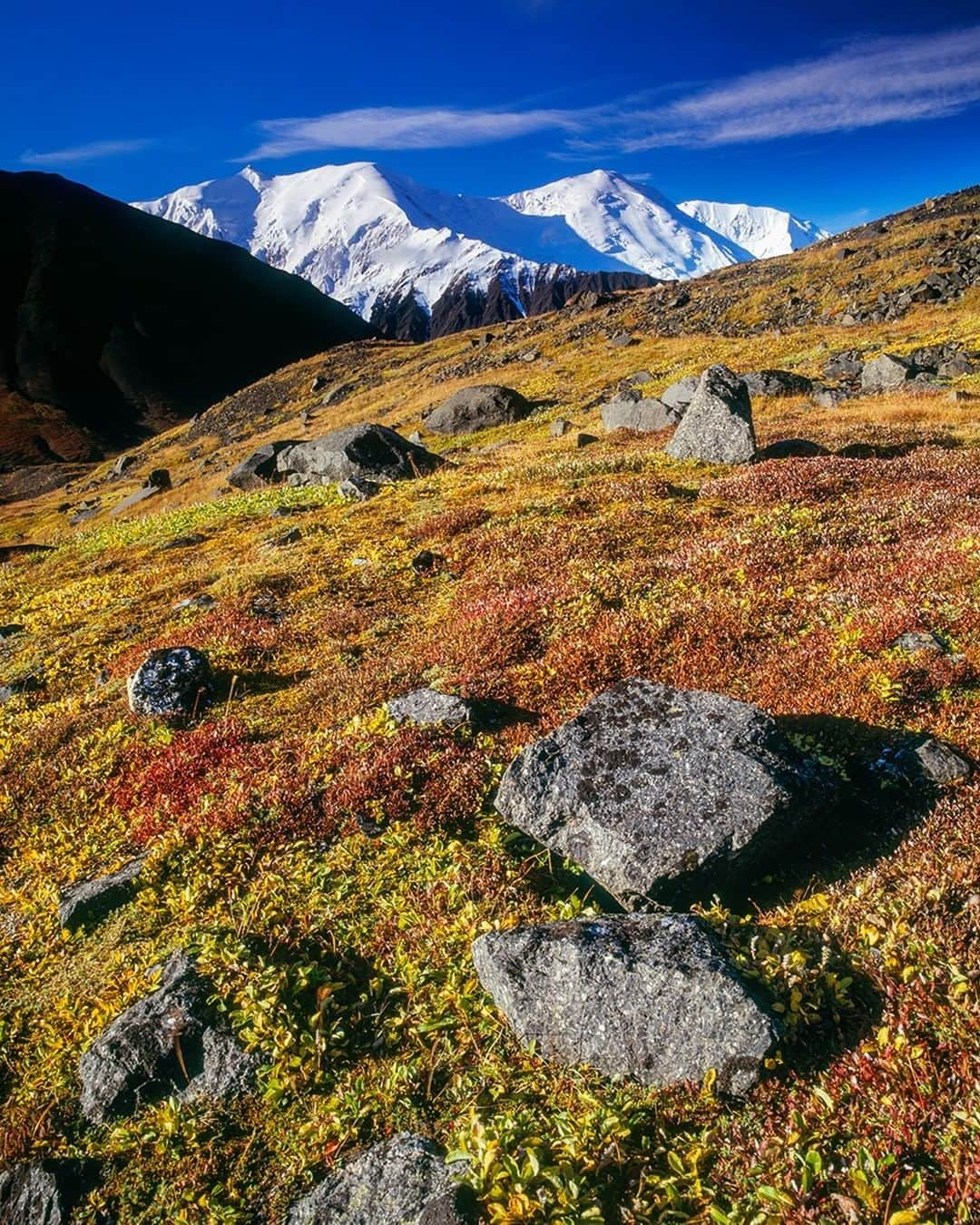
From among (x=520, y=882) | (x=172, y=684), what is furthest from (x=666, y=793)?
(x=172, y=684)

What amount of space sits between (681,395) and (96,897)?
123 ft

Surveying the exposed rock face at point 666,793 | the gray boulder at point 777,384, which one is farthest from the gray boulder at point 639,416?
the exposed rock face at point 666,793

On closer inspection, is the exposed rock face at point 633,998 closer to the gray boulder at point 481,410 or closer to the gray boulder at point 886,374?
the gray boulder at point 886,374

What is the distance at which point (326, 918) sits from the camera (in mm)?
7543

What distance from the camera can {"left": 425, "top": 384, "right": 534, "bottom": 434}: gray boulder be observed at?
181ft

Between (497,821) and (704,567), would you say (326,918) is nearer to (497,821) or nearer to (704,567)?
(497,821)

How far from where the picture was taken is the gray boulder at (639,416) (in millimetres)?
37656

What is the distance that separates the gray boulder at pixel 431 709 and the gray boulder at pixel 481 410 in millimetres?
46025

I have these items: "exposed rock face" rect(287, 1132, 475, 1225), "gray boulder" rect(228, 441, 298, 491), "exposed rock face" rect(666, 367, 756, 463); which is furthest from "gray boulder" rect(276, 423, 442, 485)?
"exposed rock face" rect(287, 1132, 475, 1225)

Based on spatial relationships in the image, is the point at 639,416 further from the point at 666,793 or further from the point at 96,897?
the point at 96,897

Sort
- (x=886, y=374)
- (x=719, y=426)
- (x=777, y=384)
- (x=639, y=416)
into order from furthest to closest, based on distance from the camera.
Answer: (x=777, y=384), (x=886, y=374), (x=639, y=416), (x=719, y=426)

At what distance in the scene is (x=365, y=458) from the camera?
3653 centimetres

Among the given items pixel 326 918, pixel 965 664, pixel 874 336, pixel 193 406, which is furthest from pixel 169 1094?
pixel 193 406

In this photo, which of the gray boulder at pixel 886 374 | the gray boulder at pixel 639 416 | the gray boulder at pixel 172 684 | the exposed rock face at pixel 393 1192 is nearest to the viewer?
the exposed rock face at pixel 393 1192
